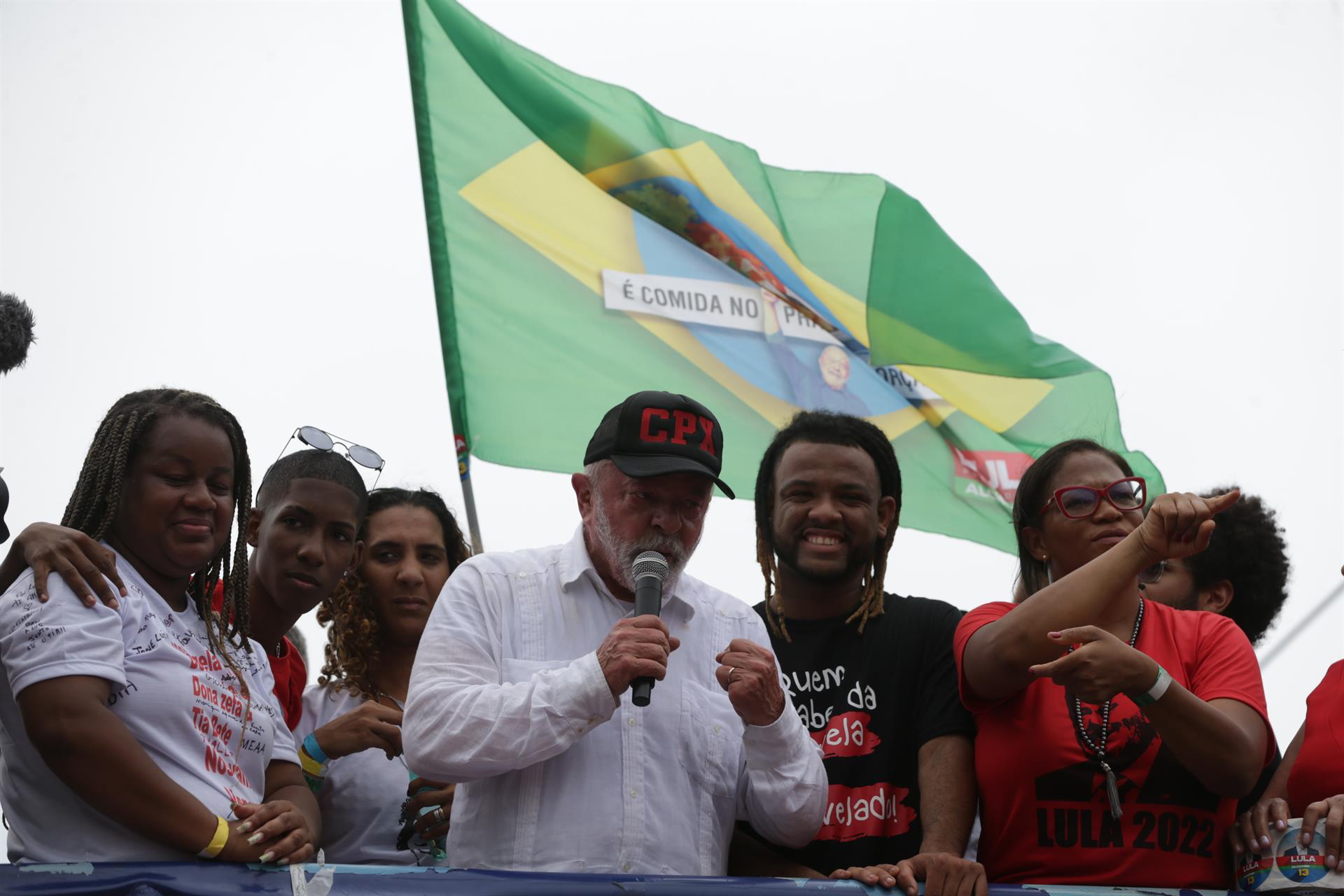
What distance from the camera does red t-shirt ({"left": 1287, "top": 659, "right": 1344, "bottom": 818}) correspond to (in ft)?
10.3

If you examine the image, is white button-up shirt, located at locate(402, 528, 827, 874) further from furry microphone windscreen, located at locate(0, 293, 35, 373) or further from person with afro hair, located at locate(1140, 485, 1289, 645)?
person with afro hair, located at locate(1140, 485, 1289, 645)

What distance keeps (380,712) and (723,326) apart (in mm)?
3735

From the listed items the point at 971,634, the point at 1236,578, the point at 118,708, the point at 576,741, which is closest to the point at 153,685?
the point at 118,708

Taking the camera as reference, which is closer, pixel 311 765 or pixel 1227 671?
pixel 1227 671

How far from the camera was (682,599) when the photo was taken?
3279 mm

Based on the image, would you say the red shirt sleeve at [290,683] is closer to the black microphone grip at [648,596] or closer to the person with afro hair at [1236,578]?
the black microphone grip at [648,596]

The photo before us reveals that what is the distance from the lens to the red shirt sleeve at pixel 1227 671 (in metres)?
3.16

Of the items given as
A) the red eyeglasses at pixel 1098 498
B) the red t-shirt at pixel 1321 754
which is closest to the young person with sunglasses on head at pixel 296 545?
the red eyeglasses at pixel 1098 498

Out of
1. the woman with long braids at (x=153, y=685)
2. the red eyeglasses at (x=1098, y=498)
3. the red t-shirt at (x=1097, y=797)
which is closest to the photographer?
the woman with long braids at (x=153, y=685)

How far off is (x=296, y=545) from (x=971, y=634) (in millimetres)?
1939

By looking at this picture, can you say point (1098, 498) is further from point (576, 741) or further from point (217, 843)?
point (217, 843)

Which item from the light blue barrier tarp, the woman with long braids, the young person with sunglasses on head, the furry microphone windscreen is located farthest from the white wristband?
the furry microphone windscreen

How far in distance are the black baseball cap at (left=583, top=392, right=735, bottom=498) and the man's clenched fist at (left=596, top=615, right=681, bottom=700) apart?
17.2 inches

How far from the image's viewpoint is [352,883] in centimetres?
254
